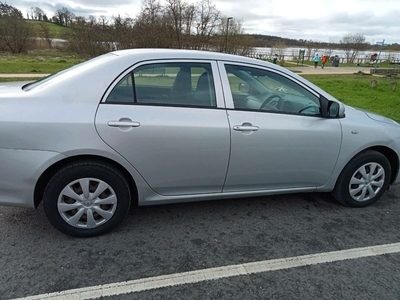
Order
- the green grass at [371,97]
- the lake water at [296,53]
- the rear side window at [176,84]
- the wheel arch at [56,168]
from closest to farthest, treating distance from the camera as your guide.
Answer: the wheel arch at [56,168]
the rear side window at [176,84]
the green grass at [371,97]
the lake water at [296,53]

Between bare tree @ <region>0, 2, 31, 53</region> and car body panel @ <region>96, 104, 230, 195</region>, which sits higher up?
bare tree @ <region>0, 2, 31, 53</region>

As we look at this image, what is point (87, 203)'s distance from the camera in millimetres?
2416

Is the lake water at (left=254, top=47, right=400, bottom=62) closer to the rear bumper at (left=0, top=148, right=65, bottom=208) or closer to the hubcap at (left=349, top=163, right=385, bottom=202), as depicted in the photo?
the hubcap at (left=349, top=163, right=385, bottom=202)

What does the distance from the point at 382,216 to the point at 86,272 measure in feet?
9.70

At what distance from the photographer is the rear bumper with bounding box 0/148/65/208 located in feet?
7.22

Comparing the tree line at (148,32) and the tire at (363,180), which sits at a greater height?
the tree line at (148,32)

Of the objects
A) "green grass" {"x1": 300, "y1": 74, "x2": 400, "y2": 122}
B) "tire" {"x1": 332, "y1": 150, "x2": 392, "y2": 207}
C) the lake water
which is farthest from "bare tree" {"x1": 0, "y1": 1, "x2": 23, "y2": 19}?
"tire" {"x1": 332, "y1": 150, "x2": 392, "y2": 207}

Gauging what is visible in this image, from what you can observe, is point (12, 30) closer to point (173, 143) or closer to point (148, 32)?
point (148, 32)

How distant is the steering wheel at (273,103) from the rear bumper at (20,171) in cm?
187

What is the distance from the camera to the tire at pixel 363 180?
3061mm

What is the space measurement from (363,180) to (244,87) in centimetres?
167

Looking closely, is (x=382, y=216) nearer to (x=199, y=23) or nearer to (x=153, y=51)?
(x=153, y=51)

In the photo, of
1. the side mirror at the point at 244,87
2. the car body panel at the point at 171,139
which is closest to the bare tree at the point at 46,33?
the car body panel at the point at 171,139

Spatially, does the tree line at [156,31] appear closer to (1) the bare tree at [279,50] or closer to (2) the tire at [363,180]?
(1) the bare tree at [279,50]
